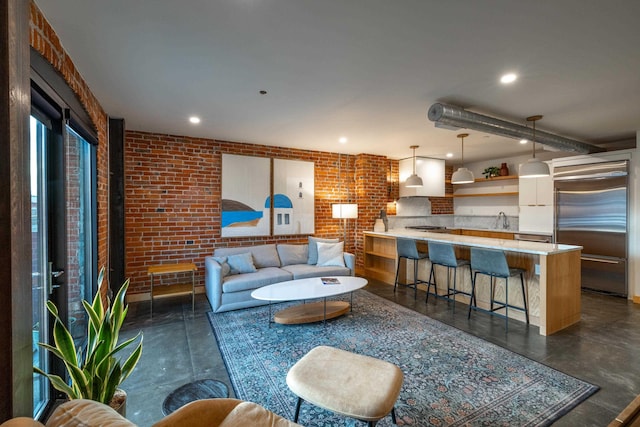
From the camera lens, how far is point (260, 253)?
4.75m

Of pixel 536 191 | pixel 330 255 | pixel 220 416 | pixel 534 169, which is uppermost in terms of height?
pixel 534 169

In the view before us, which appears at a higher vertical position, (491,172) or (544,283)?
(491,172)

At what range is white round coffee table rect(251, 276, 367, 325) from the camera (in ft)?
10.7

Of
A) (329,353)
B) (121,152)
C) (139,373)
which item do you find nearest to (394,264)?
(329,353)

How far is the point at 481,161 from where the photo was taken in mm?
7016

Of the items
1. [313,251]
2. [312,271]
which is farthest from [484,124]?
[313,251]

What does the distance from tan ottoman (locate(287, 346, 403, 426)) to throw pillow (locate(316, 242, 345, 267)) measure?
2.96 meters

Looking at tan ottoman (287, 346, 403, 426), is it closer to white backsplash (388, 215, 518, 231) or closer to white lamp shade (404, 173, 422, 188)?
white lamp shade (404, 173, 422, 188)

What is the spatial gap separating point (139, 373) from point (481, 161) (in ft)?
24.5

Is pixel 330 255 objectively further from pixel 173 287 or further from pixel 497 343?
pixel 497 343

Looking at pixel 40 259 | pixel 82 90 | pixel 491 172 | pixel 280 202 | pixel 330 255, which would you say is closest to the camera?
pixel 40 259

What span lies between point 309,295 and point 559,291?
2817 millimetres

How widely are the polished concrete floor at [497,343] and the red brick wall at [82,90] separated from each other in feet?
3.66

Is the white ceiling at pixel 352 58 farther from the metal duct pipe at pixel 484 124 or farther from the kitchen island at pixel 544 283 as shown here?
the kitchen island at pixel 544 283
